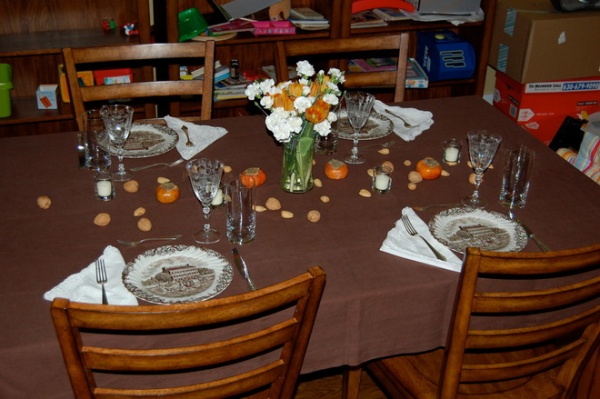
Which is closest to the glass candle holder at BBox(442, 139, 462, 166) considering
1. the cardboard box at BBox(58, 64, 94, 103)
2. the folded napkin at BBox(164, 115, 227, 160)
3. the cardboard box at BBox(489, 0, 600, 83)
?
the folded napkin at BBox(164, 115, 227, 160)

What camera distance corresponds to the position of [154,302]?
1.32 m

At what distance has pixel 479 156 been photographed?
1.73 metres

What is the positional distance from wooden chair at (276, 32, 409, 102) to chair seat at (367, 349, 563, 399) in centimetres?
99

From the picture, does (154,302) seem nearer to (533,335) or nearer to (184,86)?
(533,335)

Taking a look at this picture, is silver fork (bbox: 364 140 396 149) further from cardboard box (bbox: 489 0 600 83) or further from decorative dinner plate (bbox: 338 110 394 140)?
cardboard box (bbox: 489 0 600 83)

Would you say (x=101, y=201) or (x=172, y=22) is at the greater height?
(x=172, y=22)

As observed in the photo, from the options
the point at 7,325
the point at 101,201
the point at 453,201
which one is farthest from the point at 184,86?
the point at 7,325

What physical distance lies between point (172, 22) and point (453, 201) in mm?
1526

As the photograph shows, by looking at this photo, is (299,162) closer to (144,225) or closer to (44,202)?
(144,225)

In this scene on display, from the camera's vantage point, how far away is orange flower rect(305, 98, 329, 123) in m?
1.55

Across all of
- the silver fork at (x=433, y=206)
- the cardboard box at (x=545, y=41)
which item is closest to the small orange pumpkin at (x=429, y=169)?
the silver fork at (x=433, y=206)

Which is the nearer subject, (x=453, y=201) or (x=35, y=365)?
(x=35, y=365)

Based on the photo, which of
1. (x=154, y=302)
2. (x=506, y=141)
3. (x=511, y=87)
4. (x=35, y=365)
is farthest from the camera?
(x=511, y=87)

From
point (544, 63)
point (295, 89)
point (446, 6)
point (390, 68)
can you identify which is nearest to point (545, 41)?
point (544, 63)
